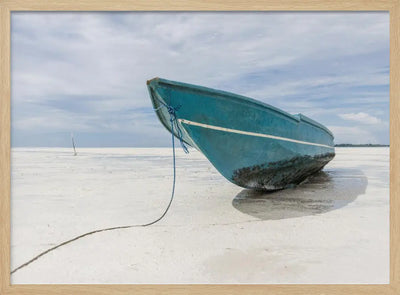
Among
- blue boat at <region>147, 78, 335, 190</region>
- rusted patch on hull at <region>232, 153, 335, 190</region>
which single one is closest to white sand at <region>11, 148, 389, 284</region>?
rusted patch on hull at <region>232, 153, 335, 190</region>

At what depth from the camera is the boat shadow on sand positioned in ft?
7.70

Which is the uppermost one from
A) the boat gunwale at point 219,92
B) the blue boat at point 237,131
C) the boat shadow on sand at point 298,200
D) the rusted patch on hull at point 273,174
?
the boat gunwale at point 219,92

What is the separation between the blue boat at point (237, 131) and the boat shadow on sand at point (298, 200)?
0.47ft

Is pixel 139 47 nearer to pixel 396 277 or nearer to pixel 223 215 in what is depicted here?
pixel 223 215

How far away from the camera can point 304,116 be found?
122 inches

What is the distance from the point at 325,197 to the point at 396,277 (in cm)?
119

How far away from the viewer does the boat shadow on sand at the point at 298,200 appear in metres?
2.35

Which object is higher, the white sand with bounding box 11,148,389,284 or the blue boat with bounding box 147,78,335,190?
the blue boat with bounding box 147,78,335,190

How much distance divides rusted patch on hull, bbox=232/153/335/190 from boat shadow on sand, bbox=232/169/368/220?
10cm

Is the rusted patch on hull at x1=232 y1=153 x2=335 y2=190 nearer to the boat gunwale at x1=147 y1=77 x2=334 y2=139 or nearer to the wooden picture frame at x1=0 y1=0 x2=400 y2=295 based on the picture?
the boat gunwale at x1=147 y1=77 x2=334 y2=139

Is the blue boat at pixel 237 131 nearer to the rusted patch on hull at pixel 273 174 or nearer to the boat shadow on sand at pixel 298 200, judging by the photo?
the rusted patch on hull at pixel 273 174
